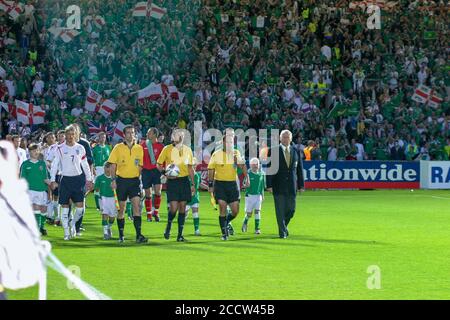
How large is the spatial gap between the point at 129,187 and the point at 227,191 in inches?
89.5

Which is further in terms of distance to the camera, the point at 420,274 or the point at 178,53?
the point at 178,53

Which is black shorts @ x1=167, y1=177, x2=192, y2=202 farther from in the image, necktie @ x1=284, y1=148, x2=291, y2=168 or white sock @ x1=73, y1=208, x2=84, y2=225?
necktie @ x1=284, y1=148, x2=291, y2=168

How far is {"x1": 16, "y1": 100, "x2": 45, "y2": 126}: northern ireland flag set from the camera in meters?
36.3

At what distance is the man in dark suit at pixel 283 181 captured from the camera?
827 inches

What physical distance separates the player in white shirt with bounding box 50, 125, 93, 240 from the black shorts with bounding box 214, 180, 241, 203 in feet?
8.74

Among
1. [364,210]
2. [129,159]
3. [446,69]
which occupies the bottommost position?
[364,210]

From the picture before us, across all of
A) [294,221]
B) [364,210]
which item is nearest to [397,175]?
[364,210]

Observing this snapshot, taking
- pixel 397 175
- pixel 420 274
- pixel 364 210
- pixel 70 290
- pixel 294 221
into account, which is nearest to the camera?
pixel 70 290

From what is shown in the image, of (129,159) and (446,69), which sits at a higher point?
(446,69)

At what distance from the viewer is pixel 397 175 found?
128ft

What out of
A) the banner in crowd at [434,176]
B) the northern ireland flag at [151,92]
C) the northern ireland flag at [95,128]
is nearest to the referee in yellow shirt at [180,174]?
the northern ireland flag at [95,128]
